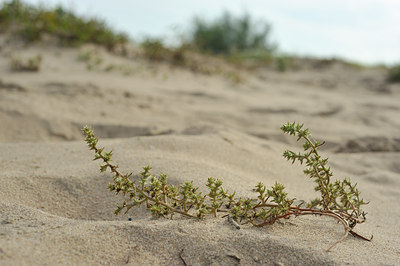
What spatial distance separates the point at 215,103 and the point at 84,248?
3541 mm

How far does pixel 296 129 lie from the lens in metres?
1.62

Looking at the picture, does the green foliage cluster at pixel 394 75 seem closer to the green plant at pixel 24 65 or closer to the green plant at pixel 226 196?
the green plant at pixel 24 65

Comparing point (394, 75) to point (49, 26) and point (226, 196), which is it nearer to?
point (49, 26)

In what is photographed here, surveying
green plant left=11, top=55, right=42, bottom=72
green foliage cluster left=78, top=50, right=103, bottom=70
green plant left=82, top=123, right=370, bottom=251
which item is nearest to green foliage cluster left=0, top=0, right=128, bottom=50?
green foliage cluster left=78, top=50, right=103, bottom=70

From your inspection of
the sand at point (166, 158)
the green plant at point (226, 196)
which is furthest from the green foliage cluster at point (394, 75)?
the green plant at point (226, 196)

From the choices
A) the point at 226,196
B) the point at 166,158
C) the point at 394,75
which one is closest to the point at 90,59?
the point at 166,158

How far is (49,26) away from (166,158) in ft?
13.8

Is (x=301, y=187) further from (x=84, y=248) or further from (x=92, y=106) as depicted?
(x=92, y=106)

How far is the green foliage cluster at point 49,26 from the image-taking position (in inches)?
225

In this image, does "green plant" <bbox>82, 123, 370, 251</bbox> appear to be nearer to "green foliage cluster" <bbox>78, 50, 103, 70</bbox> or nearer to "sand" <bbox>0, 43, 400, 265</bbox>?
"sand" <bbox>0, 43, 400, 265</bbox>

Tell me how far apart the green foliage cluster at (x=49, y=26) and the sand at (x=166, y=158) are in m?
0.31

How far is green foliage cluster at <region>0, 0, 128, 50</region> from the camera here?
225 inches

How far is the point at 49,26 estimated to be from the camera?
576 centimetres

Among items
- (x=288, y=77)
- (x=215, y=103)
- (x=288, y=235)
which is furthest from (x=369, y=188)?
(x=288, y=77)
